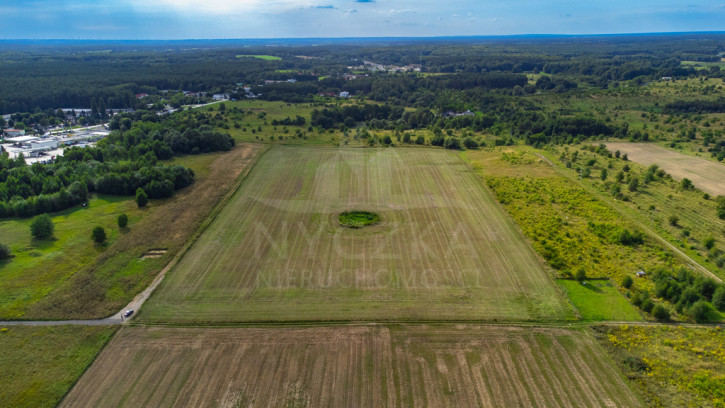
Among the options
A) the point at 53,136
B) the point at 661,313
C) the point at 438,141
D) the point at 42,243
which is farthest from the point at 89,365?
the point at 53,136

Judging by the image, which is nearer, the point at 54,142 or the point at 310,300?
the point at 310,300

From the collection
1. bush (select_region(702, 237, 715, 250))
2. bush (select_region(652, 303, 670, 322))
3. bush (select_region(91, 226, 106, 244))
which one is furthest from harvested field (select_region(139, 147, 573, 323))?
bush (select_region(702, 237, 715, 250))

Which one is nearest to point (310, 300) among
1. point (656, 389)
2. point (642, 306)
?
point (656, 389)

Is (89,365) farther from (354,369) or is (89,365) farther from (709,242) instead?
(709,242)

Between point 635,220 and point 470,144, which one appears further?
point 470,144

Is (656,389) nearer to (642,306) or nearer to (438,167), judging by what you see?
(642,306)

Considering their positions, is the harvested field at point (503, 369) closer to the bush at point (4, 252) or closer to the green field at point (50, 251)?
the green field at point (50, 251)
